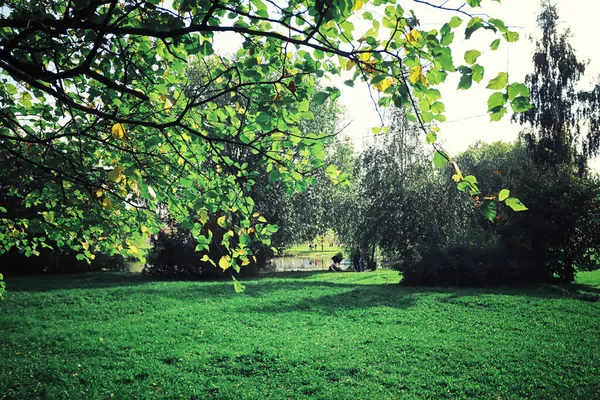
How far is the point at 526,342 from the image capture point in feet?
22.4

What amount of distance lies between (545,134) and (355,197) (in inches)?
407

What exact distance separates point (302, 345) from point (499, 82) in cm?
597

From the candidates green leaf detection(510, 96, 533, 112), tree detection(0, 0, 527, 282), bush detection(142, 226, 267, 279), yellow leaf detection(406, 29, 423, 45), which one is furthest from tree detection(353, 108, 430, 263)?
green leaf detection(510, 96, 533, 112)

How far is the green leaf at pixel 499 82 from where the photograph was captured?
1682 millimetres

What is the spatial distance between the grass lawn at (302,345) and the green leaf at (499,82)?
13.9ft

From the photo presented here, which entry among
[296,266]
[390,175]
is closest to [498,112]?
[390,175]

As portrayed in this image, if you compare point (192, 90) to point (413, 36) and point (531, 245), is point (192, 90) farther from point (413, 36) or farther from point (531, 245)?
point (531, 245)

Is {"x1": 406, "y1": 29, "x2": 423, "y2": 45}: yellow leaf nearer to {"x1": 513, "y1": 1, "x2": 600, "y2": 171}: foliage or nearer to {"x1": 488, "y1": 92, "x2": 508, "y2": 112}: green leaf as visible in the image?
{"x1": 488, "y1": 92, "x2": 508, "y2": 112}: green leaf

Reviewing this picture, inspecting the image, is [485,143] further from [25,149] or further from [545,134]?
[25,149]

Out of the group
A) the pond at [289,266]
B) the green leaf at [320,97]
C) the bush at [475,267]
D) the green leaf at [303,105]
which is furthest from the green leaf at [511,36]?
the pond at [289,266]

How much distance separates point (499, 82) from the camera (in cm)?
169

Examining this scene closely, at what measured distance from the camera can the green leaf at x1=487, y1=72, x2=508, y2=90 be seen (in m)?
1.68

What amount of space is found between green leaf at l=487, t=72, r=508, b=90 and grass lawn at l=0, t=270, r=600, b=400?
4232 millimetres

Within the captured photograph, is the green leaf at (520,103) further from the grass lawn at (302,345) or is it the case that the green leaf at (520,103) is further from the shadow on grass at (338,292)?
the shadow on grass at (338,292)
